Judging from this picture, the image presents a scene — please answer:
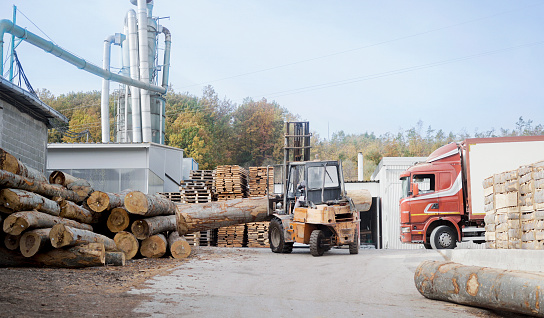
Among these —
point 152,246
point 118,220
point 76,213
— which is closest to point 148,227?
point 152,246

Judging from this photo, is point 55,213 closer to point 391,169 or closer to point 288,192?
point 288,192

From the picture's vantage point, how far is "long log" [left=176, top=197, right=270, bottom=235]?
16891 millimetres

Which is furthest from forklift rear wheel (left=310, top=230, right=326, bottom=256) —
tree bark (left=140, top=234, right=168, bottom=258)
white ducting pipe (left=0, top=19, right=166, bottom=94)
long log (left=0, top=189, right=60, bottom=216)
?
white ducting pipe (left=0, top=19, right=166, bottom=94)

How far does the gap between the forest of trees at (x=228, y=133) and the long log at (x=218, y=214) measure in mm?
36480

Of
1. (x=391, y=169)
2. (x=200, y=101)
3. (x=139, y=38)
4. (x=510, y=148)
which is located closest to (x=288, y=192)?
(x=510, y=148)

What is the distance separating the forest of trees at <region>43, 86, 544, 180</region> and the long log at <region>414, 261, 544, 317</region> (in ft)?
154

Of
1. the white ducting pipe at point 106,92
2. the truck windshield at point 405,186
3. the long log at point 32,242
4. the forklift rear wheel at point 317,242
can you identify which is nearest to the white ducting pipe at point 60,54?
the white ducting pipe at point 106,92

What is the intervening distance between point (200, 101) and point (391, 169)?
46512mm

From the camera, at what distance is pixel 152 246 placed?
13.2 meters

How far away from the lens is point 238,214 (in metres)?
17.5

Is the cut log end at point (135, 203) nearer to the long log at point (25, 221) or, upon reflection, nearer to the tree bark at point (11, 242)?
the long log at point (25, 221)

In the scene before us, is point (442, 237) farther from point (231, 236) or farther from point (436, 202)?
point (231, 236)

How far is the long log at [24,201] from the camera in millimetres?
9555

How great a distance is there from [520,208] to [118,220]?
28.6 ft
